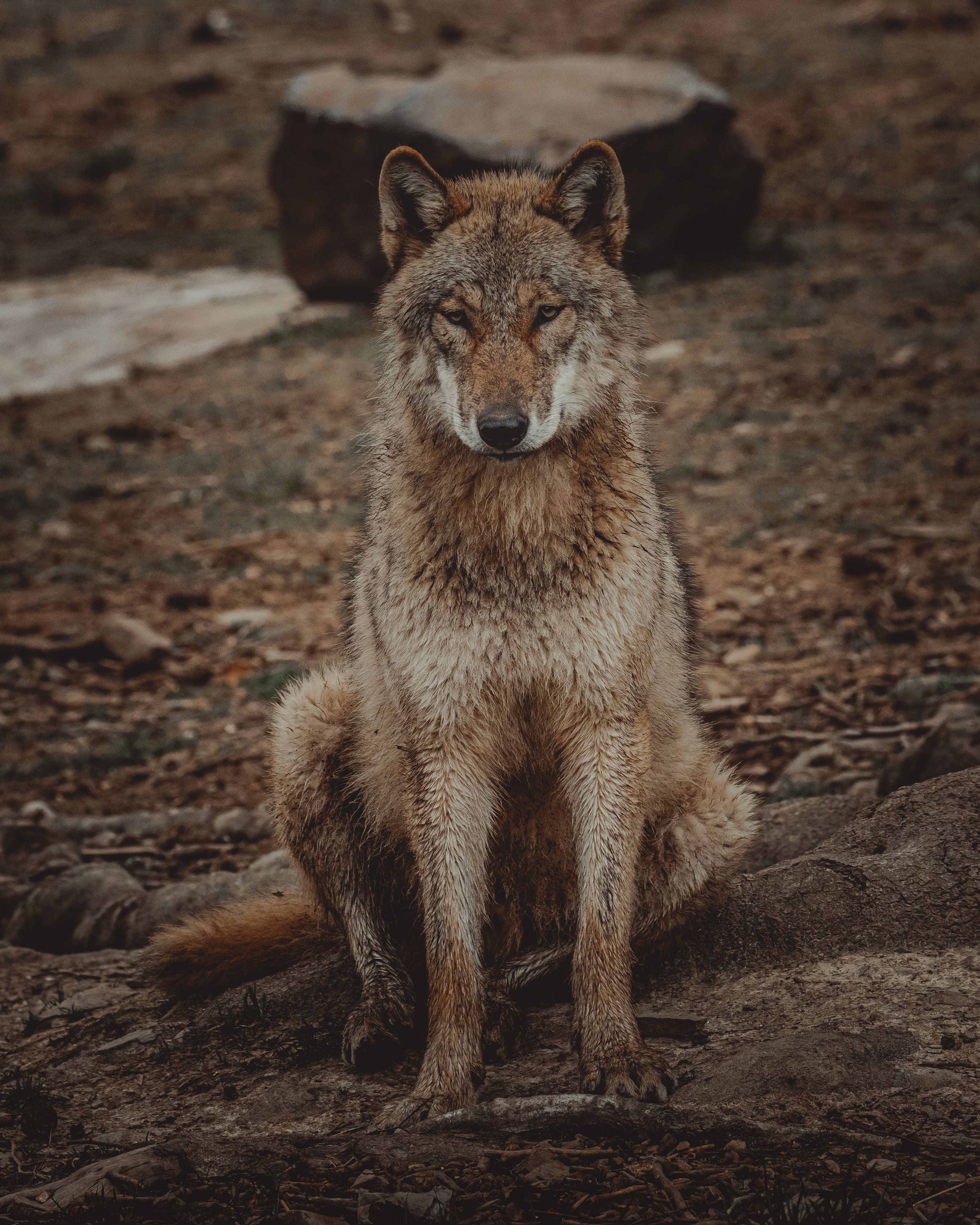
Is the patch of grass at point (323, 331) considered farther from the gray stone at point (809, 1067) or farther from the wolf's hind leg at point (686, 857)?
the gray stone at point (809, 1067)

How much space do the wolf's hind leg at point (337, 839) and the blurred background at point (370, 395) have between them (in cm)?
190

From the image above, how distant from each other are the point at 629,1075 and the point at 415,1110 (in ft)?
2.22

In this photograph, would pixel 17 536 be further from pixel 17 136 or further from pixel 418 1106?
pixel 17 136

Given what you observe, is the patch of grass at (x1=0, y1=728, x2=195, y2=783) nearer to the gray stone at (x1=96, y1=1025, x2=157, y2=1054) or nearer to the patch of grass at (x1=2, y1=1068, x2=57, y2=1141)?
the gray stone at (x1=96, y1=1025, x2=157, y2=1054)

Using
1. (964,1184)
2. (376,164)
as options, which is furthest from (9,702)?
(376,164)

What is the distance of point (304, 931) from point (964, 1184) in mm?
2810

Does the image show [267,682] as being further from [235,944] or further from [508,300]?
[508,300]

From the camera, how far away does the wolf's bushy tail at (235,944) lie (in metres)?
4.68

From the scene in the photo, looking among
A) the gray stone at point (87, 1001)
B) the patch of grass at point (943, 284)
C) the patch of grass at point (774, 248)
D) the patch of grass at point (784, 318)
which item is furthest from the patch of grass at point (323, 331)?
the gray stone at point (87, 1001)

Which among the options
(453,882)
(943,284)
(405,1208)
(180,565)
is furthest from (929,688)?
(943,284)

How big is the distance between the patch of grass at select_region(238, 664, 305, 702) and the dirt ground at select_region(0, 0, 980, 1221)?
44 mm

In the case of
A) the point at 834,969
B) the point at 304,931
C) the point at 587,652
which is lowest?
the point at 304,931

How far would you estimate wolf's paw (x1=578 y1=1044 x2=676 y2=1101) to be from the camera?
3529 mm

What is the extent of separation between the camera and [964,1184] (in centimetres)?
283
